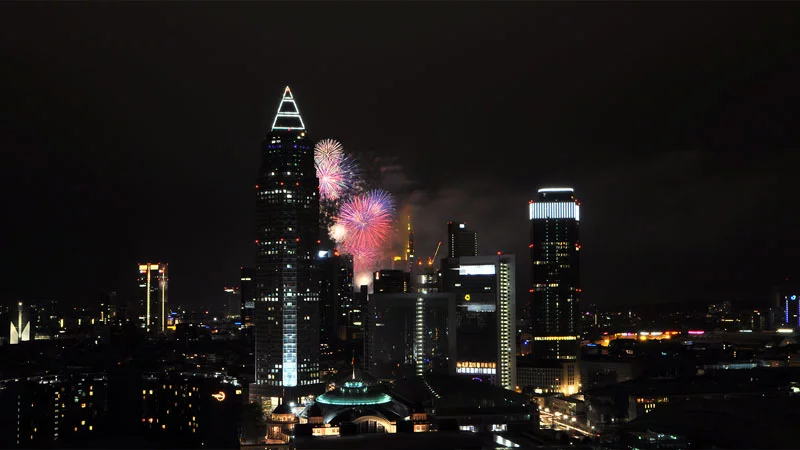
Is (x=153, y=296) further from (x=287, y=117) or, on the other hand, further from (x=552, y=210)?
(x=287, y=117)

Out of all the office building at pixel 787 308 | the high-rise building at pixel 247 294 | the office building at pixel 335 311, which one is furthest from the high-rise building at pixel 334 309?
the office building at pixel 787 308

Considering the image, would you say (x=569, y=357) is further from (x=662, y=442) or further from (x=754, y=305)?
(x=754, y=305)

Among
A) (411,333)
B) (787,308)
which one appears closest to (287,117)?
(411,333)

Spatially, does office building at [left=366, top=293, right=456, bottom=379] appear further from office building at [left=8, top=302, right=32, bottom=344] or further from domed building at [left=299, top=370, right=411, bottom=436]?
office building at [left=8, top=302, right=32, bottom=344]

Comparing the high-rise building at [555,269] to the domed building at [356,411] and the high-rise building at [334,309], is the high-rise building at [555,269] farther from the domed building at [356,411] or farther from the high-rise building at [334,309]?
the domed building at [356,411]

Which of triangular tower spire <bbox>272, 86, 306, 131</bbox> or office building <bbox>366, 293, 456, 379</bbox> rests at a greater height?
triangular tower spire <bbox>272, 86, 306, 131</bbox>

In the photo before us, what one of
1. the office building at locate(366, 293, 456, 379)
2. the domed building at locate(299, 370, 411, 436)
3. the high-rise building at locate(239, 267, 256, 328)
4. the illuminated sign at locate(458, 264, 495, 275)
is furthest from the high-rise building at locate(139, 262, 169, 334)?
the domed building at locate(299, 370, 411, 436)
